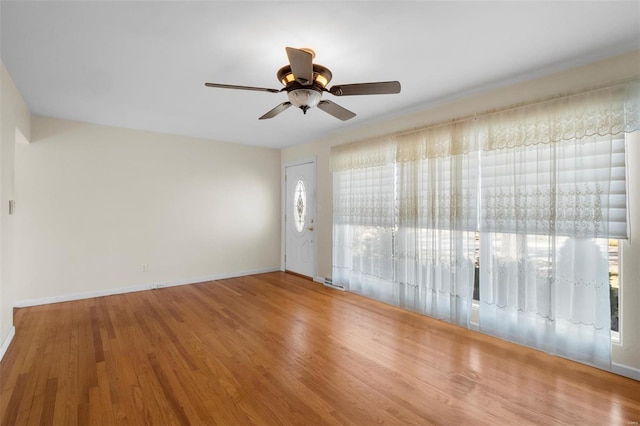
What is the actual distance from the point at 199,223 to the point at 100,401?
3.31 metres

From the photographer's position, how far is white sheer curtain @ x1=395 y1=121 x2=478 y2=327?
9.91 feet

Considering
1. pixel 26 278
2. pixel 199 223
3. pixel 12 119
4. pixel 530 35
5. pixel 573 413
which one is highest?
pixel 530 35

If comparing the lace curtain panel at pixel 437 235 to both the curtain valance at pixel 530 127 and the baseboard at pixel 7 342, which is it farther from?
the baseboard at pixel 7 342

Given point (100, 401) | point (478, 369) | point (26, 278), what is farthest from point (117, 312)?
point (478, 369)

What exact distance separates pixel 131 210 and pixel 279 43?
360cm

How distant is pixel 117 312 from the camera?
3521mm

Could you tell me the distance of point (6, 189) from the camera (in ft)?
8.77

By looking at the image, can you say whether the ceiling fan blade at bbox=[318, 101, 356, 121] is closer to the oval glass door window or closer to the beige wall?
the beige wall

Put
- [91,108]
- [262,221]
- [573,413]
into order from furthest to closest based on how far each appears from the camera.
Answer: [262,221]
[91,108]
[573,413]

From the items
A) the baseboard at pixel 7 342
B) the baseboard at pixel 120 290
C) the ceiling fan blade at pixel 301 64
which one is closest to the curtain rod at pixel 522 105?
the ceiling fan blade at pixel 301 64

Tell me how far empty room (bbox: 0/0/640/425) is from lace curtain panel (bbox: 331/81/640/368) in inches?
0.7

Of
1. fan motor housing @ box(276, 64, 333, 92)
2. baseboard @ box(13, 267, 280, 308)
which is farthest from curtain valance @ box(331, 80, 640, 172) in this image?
baseboard @ box(13, 267, 280, 308)

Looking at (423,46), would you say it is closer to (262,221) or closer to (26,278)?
(262,221)

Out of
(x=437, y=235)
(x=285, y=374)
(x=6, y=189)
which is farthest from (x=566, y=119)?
(x=6, y=189)
